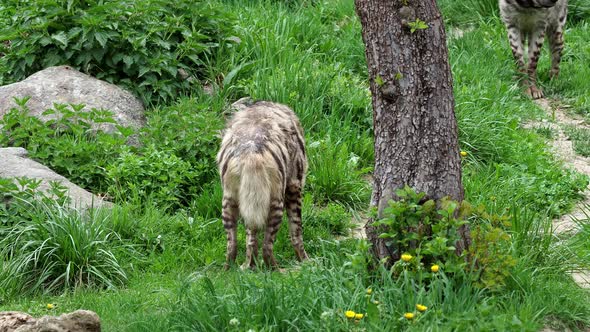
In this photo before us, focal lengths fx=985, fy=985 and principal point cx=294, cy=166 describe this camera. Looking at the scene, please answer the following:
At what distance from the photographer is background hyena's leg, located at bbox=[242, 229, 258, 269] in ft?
23.4

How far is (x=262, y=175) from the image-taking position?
6.78 m

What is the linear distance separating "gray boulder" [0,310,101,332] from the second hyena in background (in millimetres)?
7650

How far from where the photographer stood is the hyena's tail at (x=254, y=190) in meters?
6.74

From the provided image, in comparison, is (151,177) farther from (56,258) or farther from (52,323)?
(52,323)

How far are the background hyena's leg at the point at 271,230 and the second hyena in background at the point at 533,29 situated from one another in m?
5.54

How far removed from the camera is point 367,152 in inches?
370

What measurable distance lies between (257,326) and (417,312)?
2.92ft

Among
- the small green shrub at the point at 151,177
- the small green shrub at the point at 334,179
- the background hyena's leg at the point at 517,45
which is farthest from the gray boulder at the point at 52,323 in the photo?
the background hyena's leg at the point at 517,45

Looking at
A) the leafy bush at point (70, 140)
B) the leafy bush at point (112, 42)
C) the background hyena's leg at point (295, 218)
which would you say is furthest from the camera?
the leafy bush at point (112, 42)

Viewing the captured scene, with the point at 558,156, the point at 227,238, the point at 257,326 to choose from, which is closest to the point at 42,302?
the point at 227,238

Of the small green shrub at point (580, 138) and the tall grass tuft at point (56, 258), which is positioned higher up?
the small green shrub at point (580, 138)

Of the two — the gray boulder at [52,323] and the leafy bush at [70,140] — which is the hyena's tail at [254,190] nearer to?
Result: the gray boulder at [52,323]

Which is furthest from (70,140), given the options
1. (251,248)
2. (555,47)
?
(555,47)

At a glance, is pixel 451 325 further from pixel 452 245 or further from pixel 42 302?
pixel 42 302
